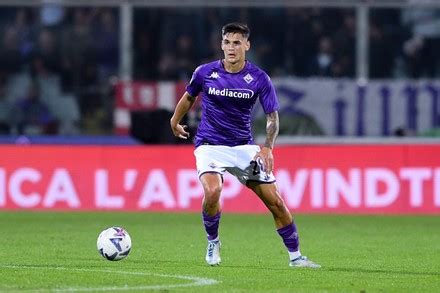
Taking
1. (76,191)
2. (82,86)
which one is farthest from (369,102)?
(76,191)

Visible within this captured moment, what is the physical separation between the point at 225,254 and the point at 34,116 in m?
14.1

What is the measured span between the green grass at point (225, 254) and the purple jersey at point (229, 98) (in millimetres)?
1294

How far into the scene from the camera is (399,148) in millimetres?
22641

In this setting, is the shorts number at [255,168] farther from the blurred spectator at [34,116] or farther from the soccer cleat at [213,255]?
the blurred spectator at [34,116]

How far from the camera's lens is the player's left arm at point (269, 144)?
12820 mm

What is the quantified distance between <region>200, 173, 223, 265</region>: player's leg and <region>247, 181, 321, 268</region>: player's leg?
37 centimetres

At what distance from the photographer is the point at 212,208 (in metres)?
13.1

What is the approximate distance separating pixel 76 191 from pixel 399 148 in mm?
5586

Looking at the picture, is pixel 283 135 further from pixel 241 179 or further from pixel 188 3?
pixel 241 179

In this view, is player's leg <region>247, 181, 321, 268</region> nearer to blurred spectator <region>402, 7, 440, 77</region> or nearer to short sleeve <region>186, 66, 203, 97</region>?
short sleeve <region>186, 66, 203, 97</region>

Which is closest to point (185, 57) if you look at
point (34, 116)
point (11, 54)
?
point (34, 116)

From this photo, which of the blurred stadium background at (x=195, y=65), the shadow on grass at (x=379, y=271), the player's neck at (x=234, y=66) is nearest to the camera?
the shadow on grass at (x=379, y=271)

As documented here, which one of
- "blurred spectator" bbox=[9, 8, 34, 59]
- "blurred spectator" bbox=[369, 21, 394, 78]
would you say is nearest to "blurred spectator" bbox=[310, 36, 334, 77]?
"blurred spectator" bbox=[369, 21, 394, 78]

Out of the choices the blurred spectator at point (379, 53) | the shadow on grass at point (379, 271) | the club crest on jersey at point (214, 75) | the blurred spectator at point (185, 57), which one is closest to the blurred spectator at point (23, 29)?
the blurred spectator at point (185, 57)
